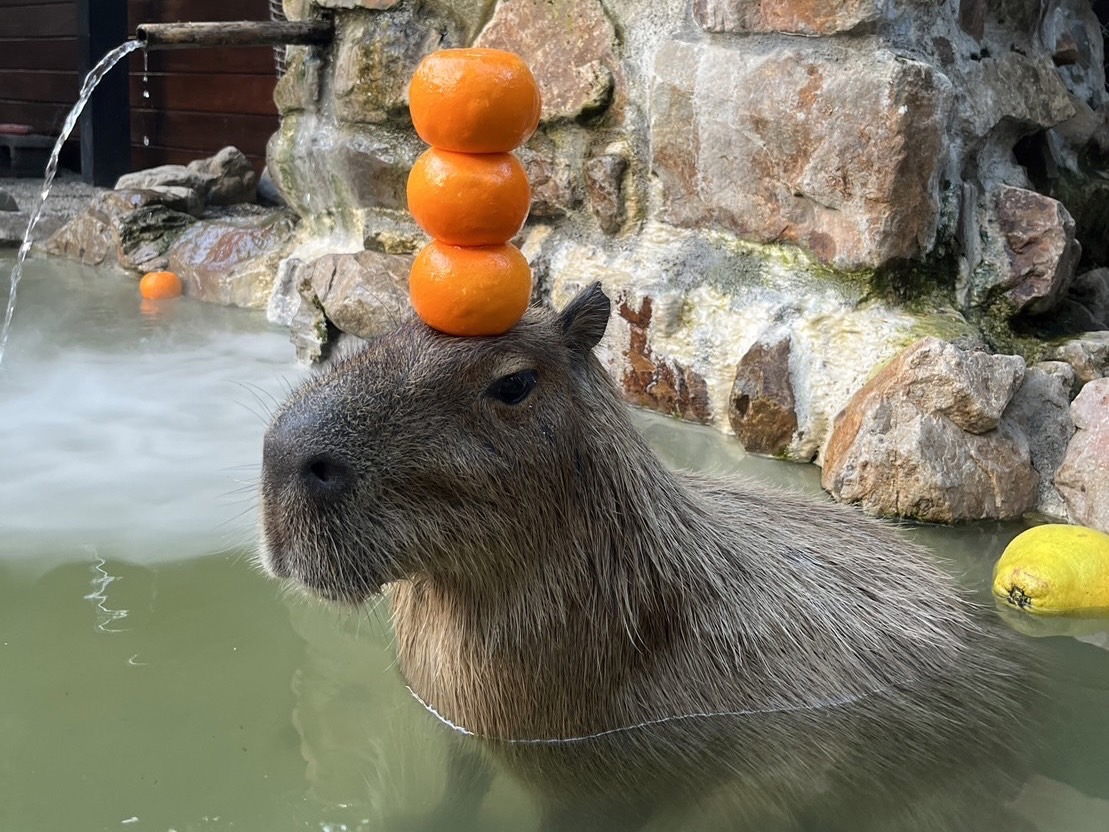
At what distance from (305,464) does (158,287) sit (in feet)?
13.8

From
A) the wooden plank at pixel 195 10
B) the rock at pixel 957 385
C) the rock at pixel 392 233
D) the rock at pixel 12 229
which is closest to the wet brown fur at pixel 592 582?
the rock at pixel 957 385

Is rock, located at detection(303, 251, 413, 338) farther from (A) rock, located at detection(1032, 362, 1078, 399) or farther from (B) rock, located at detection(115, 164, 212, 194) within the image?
(B) rock, located at detection(115, 164, 212, 194)

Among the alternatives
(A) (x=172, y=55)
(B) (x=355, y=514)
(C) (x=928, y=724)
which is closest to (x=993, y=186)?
(C) (x=928, y=724)

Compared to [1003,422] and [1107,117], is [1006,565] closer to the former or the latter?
[1003,422]

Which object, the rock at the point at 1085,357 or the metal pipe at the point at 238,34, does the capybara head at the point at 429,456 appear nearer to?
the rock at the point at 1085,357

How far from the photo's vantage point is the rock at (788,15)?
3.13 metres

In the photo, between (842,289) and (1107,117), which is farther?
(1107,117)

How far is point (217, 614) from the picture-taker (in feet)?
8.35

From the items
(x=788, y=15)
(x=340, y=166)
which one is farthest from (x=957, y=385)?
(x=340, y=166)

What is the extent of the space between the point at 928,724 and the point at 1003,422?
3.66ft

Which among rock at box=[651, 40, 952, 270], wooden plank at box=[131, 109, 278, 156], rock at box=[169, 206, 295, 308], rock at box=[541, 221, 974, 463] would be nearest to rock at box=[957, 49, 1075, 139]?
rock at box=[651, 40, 952, 270]

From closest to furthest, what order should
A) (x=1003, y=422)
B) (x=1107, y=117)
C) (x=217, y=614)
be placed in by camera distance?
(x=217, y=614) < (x=1003, y=422) < (x=1107, y=117)

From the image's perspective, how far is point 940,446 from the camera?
296cm

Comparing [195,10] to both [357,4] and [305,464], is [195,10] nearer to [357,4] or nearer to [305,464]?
[357,4]
